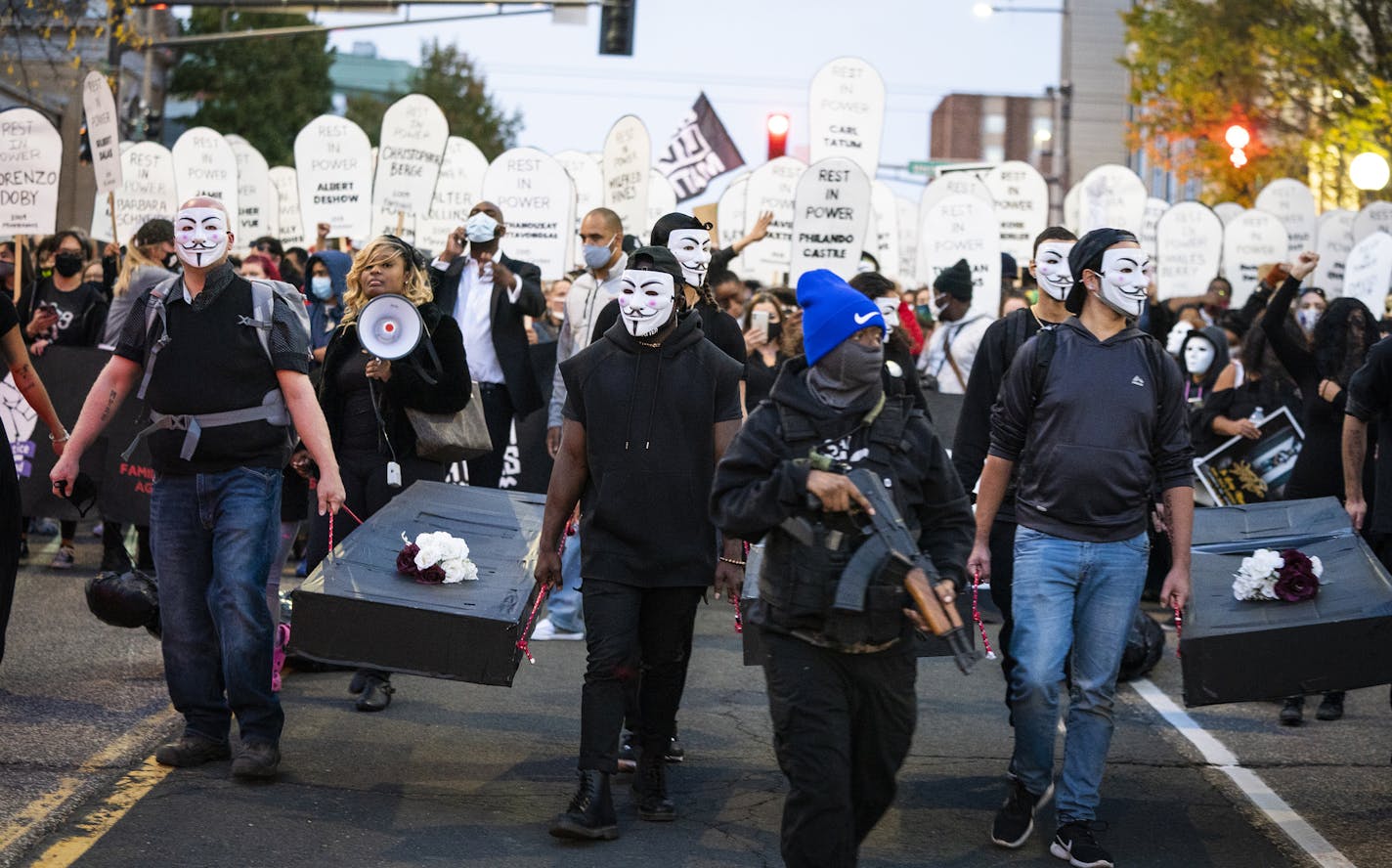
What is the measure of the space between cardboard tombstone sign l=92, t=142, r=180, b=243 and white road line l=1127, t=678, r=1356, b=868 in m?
11.9

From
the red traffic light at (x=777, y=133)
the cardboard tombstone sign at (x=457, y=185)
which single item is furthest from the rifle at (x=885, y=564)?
the red traffic light at (x=777, y=133)

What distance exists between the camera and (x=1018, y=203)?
66.7ft

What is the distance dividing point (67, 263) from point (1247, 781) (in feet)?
28.9

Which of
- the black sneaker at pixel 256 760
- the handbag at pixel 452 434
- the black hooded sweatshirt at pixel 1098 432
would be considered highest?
the black hooded sweatshirt at pixel 1098 432

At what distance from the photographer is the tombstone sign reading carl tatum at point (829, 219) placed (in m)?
15.1

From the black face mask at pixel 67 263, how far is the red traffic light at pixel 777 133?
12.6 meters

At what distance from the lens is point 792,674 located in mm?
→ 5105

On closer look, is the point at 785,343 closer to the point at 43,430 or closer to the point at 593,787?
the point at 593,787

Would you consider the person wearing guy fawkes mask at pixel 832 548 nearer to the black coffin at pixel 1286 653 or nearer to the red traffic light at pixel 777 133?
the black coffin at pixel 1286 653

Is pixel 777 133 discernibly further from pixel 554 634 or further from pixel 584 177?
pixel 554 634

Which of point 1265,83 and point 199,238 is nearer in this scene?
point 199,238

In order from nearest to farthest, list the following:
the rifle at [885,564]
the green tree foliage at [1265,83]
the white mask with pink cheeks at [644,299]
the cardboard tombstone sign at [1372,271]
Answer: the rifle at [885,564] < the white mask with pink cheeks at [644,299] < the cardboard tombstone sign at [1372,271] < the green tree foliage at [1265,83]

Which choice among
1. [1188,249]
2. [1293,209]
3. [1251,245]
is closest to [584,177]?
[1188,249]

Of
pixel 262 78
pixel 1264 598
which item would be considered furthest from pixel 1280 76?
pixel 1264 598
